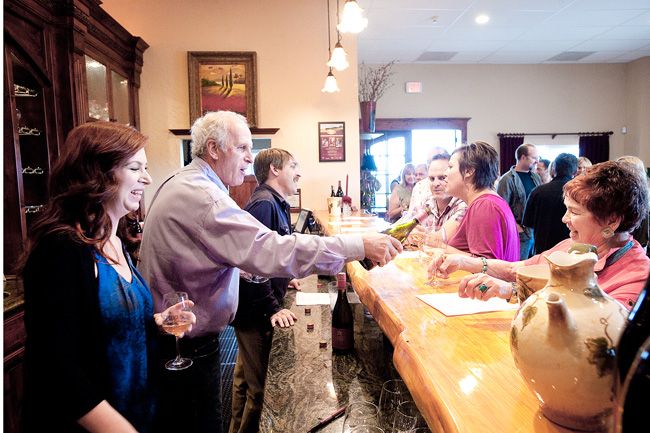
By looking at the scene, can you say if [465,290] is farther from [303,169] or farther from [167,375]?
[303,169]

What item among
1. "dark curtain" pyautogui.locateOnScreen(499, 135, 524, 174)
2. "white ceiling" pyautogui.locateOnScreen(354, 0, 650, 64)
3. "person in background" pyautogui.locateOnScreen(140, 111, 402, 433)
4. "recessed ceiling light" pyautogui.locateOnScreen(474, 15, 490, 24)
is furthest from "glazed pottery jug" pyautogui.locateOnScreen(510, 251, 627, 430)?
"dark curtain" pyautogui.locateOnScreen(499, 135, 524, 174)

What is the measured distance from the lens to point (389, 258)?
1639 millimetres

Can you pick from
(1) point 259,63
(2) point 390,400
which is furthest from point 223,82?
(2) point 390,400

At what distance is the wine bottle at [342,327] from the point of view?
6.20 ft

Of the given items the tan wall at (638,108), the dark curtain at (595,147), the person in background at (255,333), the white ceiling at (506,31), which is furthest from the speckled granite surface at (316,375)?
the tan wall at (638,108)

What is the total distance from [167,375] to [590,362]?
4.87 ft

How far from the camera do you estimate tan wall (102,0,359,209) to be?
214 inches

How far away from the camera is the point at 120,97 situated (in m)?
4.87

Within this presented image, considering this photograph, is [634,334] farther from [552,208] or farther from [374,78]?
[374,78]

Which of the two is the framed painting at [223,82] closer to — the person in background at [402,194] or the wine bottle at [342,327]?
the person in background at [402,194]

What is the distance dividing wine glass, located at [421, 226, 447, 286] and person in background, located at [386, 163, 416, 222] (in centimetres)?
394

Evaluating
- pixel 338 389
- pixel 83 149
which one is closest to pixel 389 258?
pixel 338 389

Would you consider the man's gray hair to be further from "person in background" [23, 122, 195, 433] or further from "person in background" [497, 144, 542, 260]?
"person in background" [497, 144, 542, 260]

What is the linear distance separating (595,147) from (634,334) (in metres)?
9.97
